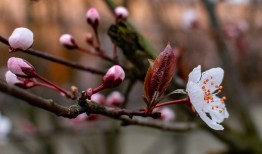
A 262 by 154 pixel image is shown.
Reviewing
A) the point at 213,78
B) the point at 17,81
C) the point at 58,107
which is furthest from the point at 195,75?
the point at 17,81

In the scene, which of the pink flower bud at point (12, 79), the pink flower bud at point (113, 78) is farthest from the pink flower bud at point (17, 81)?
the pink flower bud at point (113, 78)

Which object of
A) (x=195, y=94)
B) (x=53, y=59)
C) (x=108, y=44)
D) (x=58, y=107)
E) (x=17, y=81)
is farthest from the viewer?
(x=108, y=44)

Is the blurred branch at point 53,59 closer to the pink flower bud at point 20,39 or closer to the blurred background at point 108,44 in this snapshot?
the pink flower bud at point 20,39

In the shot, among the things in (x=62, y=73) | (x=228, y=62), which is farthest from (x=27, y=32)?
(x=62, y=73)

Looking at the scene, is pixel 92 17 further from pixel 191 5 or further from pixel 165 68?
pixel 191 5

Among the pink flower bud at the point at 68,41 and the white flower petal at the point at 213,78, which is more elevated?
the pink flower bud at the point at 68,41

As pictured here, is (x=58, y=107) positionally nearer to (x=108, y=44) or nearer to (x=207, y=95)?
(x=207, y=95)

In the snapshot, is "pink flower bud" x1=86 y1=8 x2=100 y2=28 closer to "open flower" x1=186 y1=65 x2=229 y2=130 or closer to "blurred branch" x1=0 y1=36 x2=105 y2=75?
"blurred branch" x1=0 y1=36 x2=105 y2=75
